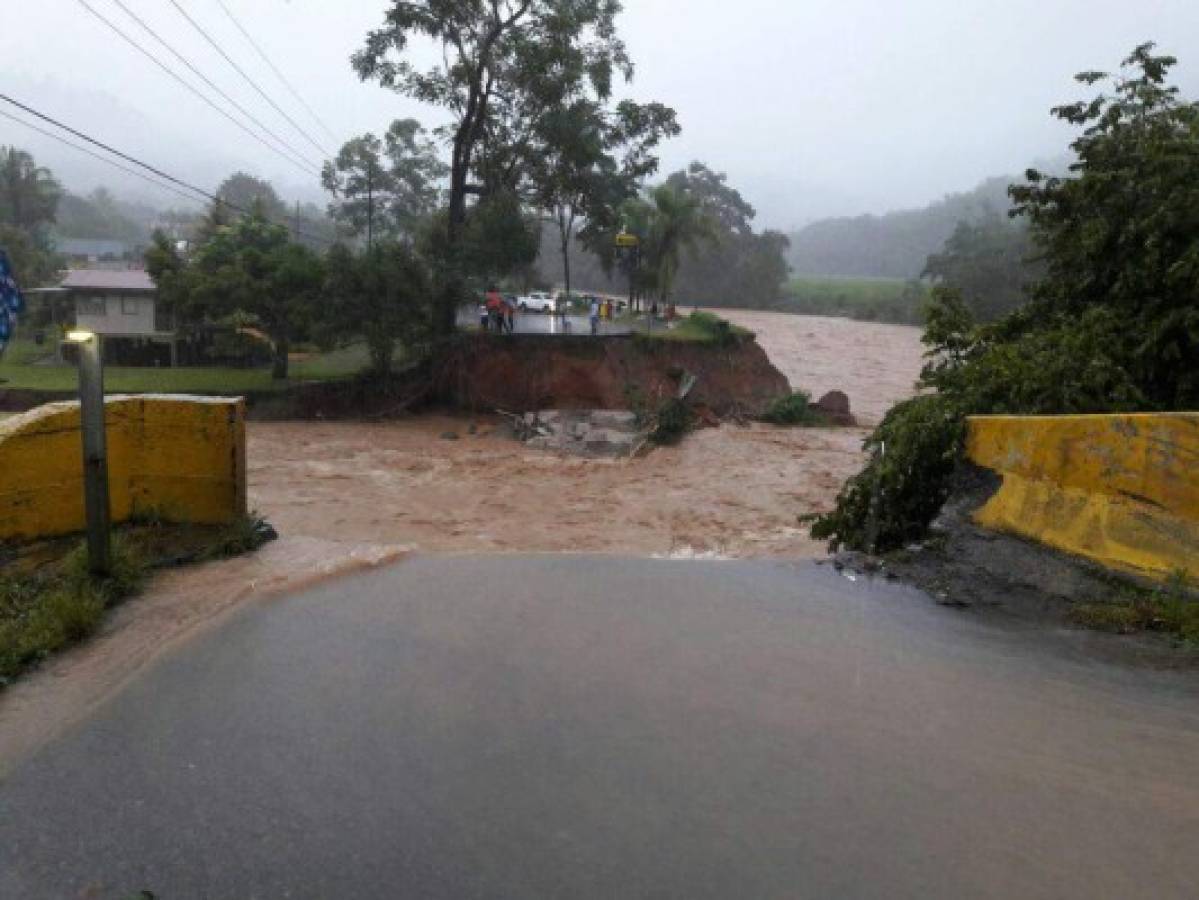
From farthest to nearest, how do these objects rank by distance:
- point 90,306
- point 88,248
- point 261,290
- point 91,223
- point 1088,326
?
point 91,223 → point 88,248 → point 90,306 → point 261,290 → point 1088,326

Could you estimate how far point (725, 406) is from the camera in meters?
29.8

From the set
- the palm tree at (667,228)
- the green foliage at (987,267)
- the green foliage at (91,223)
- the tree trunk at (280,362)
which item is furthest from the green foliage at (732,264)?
the green foliage at (91,223)

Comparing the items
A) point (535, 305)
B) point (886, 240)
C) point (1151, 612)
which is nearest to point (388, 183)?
point (535, 305)

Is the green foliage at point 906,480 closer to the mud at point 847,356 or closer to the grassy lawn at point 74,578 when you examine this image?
the grassy lawn at point 74,578

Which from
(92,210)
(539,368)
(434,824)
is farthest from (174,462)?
(92,210)

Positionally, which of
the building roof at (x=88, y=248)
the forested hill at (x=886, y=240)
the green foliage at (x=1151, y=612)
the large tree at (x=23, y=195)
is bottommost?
the green foliage at (x=1151, y=612)

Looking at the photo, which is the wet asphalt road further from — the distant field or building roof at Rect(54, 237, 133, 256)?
building roof at Rect(54, 237, 133, 256)

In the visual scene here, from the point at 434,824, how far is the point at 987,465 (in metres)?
4.64

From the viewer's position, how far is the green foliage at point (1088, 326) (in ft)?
22.2

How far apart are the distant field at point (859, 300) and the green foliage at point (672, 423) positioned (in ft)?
141

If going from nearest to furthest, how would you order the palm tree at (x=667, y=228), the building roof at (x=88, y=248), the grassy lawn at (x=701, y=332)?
the grassy lawn at (x=701, y=332) < the palm tree at (x=667, y=228) < the building roof at (x=88, y=248)

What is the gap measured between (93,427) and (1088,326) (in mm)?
7588

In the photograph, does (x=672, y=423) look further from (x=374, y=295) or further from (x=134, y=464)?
(x=134, y=464)

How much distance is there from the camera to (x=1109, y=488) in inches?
206
